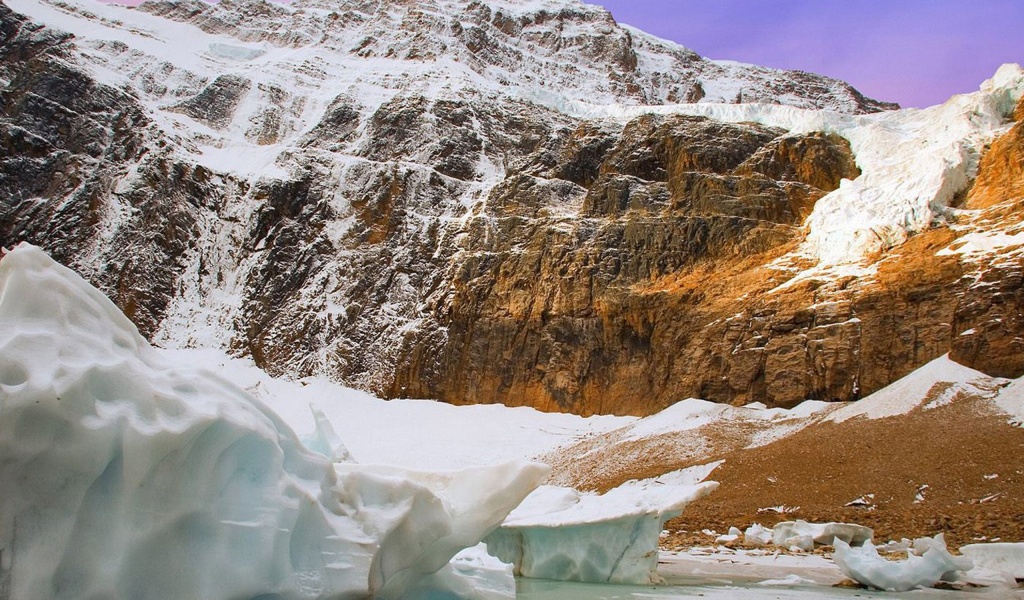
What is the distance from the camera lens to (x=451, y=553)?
5.91 metres

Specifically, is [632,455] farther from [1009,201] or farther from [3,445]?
[3,445]

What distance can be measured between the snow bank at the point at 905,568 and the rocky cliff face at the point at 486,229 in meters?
16.5

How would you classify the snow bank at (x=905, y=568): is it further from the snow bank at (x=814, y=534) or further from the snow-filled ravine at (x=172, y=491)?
the snow-filled ravine at (x=172, y=491)

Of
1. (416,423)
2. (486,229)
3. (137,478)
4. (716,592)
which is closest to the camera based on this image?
(137,478)

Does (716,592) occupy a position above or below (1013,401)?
below

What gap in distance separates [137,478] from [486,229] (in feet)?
119

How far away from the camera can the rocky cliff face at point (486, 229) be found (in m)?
26.9

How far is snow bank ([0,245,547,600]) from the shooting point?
3.55m

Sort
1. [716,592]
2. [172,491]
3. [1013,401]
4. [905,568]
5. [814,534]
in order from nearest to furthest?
[172,491]
[716,592]
[905,568]
[814,534]
[1013,401]

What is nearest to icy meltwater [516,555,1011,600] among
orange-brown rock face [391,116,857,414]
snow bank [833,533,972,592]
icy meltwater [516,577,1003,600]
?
icy meltwater [516,577,1003,600]

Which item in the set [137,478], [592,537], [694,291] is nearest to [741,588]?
[592,537]

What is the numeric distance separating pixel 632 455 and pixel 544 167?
22.3 m

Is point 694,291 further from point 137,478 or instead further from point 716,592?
point 137,478

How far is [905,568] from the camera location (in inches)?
359
